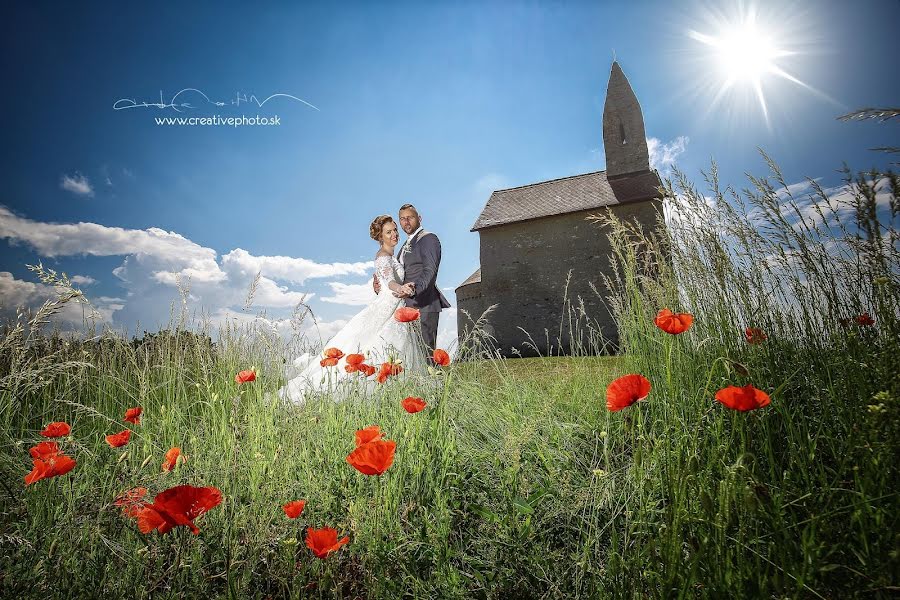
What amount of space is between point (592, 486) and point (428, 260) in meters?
3.82

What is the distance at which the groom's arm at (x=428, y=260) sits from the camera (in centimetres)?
508

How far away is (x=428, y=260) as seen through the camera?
5.12 m

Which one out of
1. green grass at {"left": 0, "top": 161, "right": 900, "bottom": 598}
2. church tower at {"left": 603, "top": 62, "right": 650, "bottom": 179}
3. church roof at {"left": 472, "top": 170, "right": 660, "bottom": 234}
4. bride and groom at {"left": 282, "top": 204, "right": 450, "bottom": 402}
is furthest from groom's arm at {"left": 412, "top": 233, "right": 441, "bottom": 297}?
church tower at {"left": 603, "top": 62, "right": 650, "bottom": 179}

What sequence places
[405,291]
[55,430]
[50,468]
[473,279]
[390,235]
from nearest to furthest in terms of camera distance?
[50,468], [55,430], [405,291], [390,235], [473,279]

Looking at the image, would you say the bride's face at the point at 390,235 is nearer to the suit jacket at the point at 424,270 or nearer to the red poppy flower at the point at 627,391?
the suit jacket at the point at 424,270

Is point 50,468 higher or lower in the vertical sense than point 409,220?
lower

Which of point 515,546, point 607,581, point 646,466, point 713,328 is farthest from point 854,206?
point 515,546

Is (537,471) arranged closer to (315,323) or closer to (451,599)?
(451,599)

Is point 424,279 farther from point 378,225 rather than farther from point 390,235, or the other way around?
point 378,225

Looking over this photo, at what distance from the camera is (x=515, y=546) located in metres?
1.36

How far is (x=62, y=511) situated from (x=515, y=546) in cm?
187

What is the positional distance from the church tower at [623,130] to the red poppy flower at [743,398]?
1921 centimetres

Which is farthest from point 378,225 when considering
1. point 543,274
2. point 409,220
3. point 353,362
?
point 543,274

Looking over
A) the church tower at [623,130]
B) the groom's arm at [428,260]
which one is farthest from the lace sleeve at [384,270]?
the church tower at [623,130]
